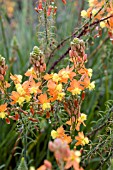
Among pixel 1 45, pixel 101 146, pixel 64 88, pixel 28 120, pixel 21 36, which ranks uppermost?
pixel 21 36

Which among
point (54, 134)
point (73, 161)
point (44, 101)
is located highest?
point (44, 101)

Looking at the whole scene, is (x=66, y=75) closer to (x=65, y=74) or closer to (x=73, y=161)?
(x=65, y=74)

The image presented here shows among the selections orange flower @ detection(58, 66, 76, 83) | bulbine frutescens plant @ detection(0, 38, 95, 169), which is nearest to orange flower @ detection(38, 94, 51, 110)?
bulbine frutescens plant @ detection(0, 38, 95, 169)

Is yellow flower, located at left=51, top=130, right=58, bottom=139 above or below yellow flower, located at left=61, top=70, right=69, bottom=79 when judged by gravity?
below

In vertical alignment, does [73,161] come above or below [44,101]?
below

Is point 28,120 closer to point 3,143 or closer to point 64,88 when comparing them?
point 64,88

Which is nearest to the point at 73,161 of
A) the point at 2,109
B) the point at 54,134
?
the point at 54,134

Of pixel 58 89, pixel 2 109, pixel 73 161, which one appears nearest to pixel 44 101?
pixel 58 89

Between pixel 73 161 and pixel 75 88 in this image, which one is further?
pixel 75 88

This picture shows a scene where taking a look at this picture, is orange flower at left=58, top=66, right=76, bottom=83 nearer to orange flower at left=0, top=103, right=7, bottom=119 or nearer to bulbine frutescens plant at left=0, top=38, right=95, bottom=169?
bulbine frutescens plant at left=0, top=38, right=95, bottom=169

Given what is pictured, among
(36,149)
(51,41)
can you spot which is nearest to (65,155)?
(51,41)

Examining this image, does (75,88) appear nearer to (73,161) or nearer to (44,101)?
(44,101)
